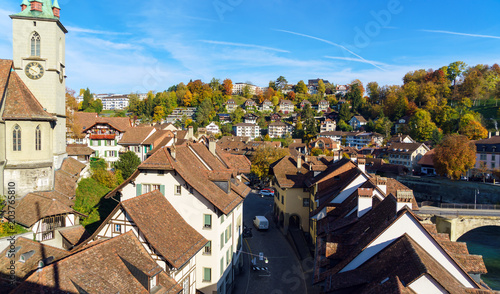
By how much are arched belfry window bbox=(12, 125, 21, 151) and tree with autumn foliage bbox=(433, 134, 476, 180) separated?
7392 centimetres

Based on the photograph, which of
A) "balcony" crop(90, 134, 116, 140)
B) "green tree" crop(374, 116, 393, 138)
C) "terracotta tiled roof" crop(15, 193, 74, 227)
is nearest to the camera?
"terracotta tiled roof" crop(15, 193, 74, 227)

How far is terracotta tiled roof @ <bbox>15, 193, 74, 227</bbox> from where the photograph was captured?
78.6 ft

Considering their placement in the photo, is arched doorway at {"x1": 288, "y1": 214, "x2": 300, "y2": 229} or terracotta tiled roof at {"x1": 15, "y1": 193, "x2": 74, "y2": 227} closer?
terracotta tiled roof at {"x1": 15, "y1": 193, "x2": 74, "y2": 227}

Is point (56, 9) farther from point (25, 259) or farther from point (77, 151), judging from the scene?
point (25, 259)

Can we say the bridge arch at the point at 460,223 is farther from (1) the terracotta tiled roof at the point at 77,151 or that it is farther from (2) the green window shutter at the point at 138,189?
(1) the terracotta tiled roof at the point at 77,151

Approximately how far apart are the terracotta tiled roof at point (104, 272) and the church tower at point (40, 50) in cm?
2170

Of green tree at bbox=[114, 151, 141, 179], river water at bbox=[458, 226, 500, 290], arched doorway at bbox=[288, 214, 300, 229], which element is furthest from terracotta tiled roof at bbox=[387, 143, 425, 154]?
green tree at bbox=[114, 151, 141, 179]

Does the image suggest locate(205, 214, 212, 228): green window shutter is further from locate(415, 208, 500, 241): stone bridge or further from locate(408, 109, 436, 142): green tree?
locate(408, 109, 436, 142): green tree

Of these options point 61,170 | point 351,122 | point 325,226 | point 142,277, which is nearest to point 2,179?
point 61,170

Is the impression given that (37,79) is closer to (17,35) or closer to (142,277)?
(17,35)

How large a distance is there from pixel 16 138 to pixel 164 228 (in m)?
18.5

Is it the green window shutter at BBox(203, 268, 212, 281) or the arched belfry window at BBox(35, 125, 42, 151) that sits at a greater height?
the arched belfry window at BBox(35, 125, 42, 151)

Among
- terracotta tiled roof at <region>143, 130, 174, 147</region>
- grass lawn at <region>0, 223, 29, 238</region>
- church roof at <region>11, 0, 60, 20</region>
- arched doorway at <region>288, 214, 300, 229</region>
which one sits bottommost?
arched doorway at <region>288, 214, 300, 229</region>

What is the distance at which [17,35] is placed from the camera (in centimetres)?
3020
